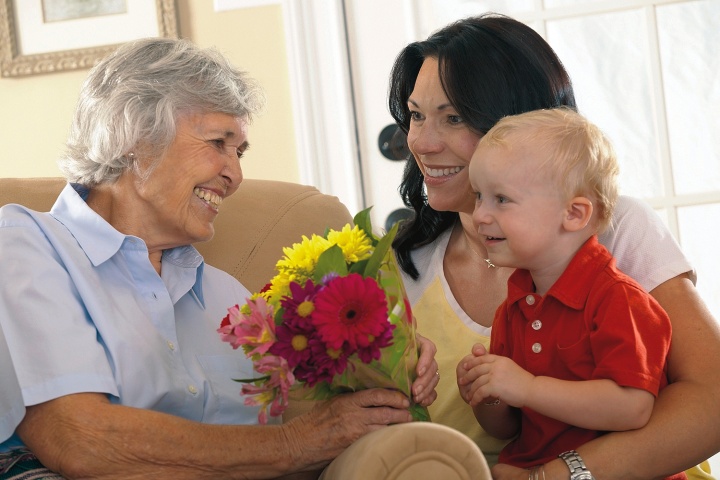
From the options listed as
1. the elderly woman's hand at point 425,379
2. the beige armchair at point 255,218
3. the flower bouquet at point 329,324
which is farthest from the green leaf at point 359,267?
the beige armchair at point 255,218

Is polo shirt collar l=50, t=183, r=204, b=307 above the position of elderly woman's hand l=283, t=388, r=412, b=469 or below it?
above

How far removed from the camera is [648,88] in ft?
9.40

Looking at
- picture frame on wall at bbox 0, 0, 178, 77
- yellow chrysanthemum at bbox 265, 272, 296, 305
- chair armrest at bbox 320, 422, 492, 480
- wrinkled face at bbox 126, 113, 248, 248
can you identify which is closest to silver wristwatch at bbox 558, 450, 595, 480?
chair armrest at bbox 320, 422, 492, 480

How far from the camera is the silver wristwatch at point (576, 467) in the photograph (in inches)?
59.0

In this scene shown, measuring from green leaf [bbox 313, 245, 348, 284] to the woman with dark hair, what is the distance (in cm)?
51

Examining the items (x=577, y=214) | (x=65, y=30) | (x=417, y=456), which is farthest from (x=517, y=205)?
(x=65, y=30)

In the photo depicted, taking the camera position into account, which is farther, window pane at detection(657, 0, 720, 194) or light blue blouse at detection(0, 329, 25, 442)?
window pane at detection(657, 0, 720, 194)

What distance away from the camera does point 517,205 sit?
1575 mm

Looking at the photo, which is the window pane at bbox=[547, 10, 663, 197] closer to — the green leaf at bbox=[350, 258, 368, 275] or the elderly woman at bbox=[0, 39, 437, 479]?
the elderly woman at bbox=[0, 39, 437, 479]

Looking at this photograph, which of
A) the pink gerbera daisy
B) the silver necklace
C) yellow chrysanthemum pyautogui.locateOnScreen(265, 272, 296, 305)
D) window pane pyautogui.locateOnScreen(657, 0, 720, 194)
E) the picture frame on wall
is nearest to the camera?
the pink gerbera daisy

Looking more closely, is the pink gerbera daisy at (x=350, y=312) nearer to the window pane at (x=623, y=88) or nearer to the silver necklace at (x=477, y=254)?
the silver necklace at (x=477, y=254)

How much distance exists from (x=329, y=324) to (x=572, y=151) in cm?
56

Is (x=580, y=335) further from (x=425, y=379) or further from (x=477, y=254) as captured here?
(x=477, y=254)

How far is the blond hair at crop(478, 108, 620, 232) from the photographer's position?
5.11 feet
